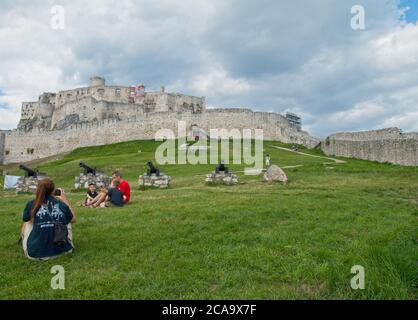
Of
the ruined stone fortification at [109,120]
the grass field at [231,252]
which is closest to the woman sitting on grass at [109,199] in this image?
the grass field at [231,252]

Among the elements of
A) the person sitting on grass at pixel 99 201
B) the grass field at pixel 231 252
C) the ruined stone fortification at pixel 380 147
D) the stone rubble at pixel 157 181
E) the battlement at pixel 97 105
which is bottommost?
the grass field at pixel 231 252

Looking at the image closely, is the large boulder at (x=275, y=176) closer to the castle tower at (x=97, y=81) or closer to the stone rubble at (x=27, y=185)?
the stone rubble at (x=27, y=185)

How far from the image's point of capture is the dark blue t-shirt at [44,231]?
6656 mm

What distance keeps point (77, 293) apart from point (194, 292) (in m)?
1.51

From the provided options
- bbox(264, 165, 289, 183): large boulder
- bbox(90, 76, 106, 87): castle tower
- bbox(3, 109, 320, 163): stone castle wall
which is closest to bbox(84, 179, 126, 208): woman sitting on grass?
bbox(264, 165, 289, 183): large boulder

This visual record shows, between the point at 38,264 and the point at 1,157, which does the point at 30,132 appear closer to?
the point at 1,157

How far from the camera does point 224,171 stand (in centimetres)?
1964

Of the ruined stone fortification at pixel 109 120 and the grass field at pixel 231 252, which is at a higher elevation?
the ruined stone fortification at pixel 109 120

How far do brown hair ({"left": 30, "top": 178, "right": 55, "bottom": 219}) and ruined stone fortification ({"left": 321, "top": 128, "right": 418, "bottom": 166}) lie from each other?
85.6 feet

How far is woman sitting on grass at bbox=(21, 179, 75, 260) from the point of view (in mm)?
6652

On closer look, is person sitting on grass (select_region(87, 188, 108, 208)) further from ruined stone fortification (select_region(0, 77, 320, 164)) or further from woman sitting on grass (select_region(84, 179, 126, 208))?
ruined stone fortification (select_region(0, 77, 320, 164))

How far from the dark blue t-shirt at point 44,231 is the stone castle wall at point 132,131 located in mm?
50906
